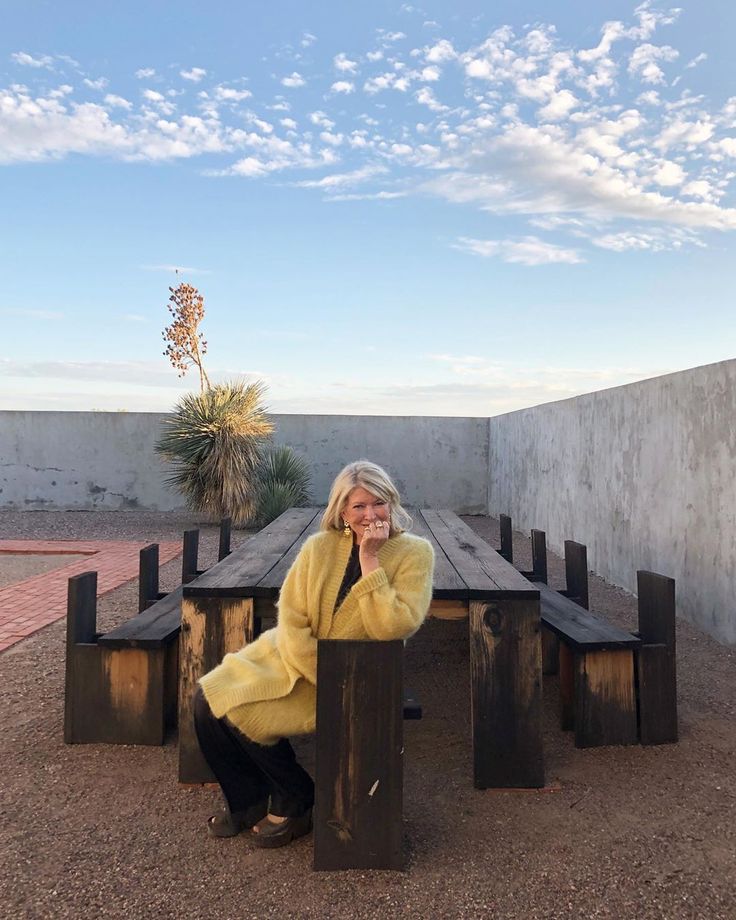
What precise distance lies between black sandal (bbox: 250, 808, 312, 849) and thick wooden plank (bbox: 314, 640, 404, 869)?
17cm

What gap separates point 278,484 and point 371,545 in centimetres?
931

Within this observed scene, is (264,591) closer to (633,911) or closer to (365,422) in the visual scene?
(633,911)

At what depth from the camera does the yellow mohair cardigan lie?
221 cm

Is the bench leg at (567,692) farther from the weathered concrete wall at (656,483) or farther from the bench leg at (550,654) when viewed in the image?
the weathered concrete wall at (656,483)

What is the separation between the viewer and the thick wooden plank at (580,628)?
3.12 m

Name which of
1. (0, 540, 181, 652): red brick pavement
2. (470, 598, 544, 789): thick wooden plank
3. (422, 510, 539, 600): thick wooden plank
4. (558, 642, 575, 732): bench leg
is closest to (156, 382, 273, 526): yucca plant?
(0, 540, 181, 652): red brick pavement

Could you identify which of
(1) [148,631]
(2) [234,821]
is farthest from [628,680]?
(1) [148,631]

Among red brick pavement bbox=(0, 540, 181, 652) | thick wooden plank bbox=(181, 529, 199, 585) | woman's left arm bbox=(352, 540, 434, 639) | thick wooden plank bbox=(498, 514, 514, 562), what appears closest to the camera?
woman's left arm bbox=(352, 540, 434, 639)

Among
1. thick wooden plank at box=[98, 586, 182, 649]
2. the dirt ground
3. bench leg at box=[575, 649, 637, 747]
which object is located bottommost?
the dirt ground

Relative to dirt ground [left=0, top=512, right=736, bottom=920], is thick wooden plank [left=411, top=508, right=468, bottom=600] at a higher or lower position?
higher

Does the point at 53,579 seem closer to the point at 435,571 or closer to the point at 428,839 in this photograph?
the point at 435,571

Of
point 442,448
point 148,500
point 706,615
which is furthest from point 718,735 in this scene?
point 148,500

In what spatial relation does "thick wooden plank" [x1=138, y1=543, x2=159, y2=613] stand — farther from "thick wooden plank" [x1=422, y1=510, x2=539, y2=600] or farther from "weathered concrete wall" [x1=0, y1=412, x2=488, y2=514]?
"weathered concrete wall" [x1=0, y1=412, x2=488, y2=514]

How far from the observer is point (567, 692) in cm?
345
